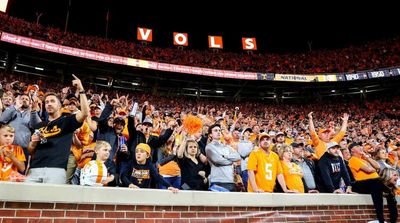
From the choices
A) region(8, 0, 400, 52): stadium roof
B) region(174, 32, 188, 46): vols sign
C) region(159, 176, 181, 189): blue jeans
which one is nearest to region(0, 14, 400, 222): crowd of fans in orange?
Answer: region(159, 176, 181, 189): blue jeans

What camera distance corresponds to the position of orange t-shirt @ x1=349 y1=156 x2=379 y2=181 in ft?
19.4

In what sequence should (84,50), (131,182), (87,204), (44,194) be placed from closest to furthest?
(44,194) < (87,204) < (131,182) < (84,50)

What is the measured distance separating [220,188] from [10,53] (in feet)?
64.7

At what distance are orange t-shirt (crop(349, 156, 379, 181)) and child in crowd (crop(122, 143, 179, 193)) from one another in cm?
397

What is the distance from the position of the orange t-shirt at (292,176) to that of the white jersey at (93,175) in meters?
3.25

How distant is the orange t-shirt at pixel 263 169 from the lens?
16.5ft

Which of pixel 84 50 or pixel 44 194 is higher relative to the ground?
pixel 84 50

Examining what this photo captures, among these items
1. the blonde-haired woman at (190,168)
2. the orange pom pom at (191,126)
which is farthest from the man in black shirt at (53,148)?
the orange pom pom at (191,126)

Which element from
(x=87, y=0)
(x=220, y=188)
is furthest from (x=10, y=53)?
(x=220, y=188)

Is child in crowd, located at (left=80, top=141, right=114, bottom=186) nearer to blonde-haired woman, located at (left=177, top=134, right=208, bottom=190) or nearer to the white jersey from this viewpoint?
the white jersey

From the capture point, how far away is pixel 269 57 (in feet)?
94.6

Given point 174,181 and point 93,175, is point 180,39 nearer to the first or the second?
point 174,181

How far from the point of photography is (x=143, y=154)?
4.57m

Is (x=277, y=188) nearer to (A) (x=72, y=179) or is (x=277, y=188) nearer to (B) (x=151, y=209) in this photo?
(B) (x=151, y=209)
